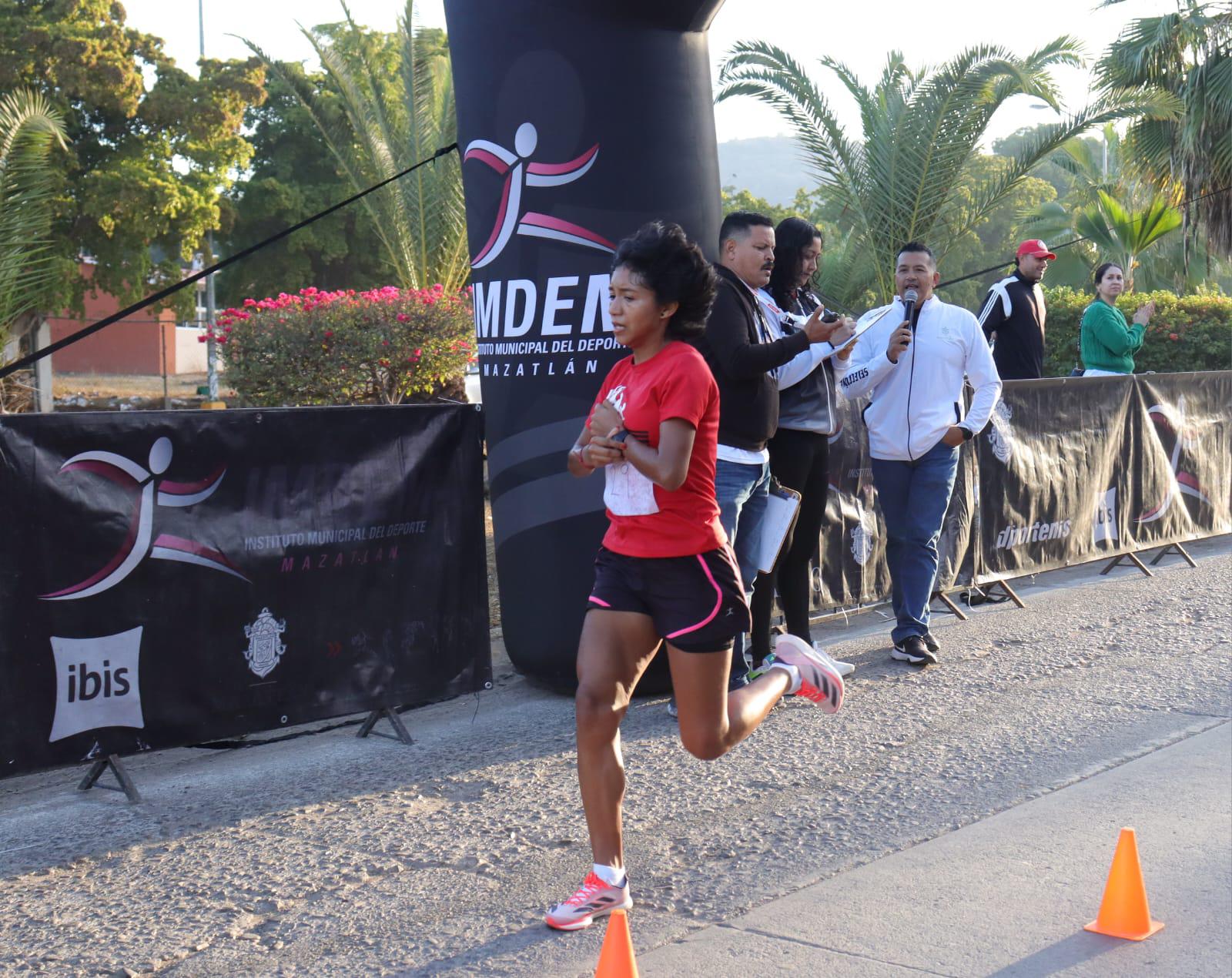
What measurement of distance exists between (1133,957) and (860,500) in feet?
15.6

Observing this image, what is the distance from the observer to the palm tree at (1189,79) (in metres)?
19.9

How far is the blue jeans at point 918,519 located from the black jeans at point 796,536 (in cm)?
79

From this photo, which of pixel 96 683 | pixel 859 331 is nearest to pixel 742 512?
pixel 859 331

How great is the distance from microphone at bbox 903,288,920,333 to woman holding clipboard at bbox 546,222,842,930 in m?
3.36

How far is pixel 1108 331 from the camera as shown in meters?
11.0

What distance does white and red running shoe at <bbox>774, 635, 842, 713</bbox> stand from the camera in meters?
4.71

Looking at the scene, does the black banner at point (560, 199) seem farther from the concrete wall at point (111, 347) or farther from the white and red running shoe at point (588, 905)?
the concrete wall at point (111, 347)

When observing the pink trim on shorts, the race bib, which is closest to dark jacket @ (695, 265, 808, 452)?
the race bib

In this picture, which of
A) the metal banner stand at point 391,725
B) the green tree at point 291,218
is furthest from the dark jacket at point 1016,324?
the green tree at point 291,218

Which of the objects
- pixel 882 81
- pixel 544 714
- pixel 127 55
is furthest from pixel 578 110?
pixel 127 55

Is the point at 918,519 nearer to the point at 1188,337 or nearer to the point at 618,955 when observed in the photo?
the point at 618,955

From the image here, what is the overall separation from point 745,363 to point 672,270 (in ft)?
5.21

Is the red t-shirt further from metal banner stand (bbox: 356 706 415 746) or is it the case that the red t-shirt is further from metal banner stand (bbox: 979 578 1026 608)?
metal banner stand (bbox: 979 578 1026 608)

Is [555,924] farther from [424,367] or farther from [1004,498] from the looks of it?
[424,367]
